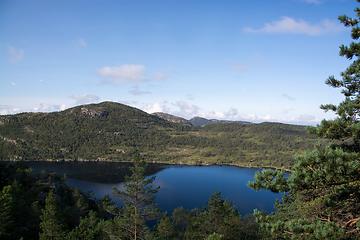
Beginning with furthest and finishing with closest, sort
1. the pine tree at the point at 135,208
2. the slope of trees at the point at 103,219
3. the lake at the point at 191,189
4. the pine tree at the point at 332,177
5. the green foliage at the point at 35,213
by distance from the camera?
the lake at the point at 191,189 < the green foliage at the point at 35,213 < the slope of trees at the point at 103,219 < the pine tree at the point at 135,208 < the pine tree at the point at 332,177

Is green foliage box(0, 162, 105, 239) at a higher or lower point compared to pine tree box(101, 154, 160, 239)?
lower

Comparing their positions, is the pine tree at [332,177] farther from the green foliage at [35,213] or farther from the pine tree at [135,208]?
the green foliage at [35,213]

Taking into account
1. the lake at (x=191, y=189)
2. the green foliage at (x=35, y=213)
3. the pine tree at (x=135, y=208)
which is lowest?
the lake at (x=191, y=189)

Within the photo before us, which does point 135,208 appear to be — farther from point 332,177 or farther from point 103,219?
point 103,219

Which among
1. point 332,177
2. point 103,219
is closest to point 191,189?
point 103,219

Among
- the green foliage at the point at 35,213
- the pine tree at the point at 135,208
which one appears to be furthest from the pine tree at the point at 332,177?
the green foliage at the point at 35,213

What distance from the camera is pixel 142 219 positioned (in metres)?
18.8

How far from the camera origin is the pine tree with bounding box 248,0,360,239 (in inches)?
279

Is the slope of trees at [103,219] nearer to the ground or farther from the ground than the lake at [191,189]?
farther from the ground

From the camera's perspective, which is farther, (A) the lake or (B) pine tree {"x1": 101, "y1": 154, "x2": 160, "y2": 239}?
(A) the lake

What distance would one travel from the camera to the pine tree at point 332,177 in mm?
7078

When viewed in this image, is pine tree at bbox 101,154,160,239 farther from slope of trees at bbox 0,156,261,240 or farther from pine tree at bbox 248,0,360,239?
pine tree at bbox 248,0,360,239

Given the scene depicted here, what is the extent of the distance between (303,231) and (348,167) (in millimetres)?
2936

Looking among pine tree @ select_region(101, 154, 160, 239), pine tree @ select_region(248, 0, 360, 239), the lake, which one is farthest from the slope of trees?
the lake
